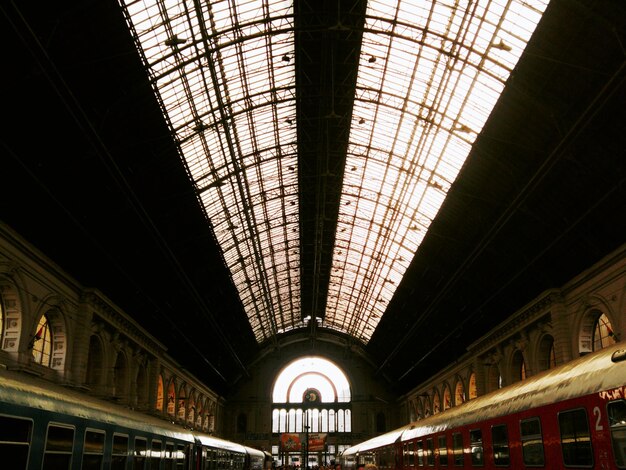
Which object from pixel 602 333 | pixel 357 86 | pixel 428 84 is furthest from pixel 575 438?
pixel 357 86

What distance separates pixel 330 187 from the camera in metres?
49.9

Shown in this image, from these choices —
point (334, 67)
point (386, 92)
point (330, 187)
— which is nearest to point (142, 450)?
point (334, 67)

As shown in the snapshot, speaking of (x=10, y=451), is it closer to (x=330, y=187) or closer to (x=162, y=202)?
(x=162, y=202)

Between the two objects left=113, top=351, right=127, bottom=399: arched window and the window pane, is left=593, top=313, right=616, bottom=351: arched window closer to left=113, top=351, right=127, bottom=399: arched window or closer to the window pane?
the window pane

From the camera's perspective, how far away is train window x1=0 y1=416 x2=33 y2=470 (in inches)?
460

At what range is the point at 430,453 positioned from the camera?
25.4m

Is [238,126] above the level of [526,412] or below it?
above

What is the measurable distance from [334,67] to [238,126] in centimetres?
732

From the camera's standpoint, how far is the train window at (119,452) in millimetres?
17547

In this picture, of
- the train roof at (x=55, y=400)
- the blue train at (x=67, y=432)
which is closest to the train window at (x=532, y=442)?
the blue train at (x=67, y=432)

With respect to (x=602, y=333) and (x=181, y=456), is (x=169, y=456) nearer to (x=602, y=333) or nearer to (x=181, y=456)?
(x=181, y=456)

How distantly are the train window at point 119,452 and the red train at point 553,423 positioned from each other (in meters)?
9.48

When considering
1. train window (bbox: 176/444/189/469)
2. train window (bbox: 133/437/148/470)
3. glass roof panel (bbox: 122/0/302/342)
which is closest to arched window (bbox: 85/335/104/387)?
glass roof panel (bbox: 122/0/302/342)

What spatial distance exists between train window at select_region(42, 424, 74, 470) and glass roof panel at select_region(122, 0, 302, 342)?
16.3 m
